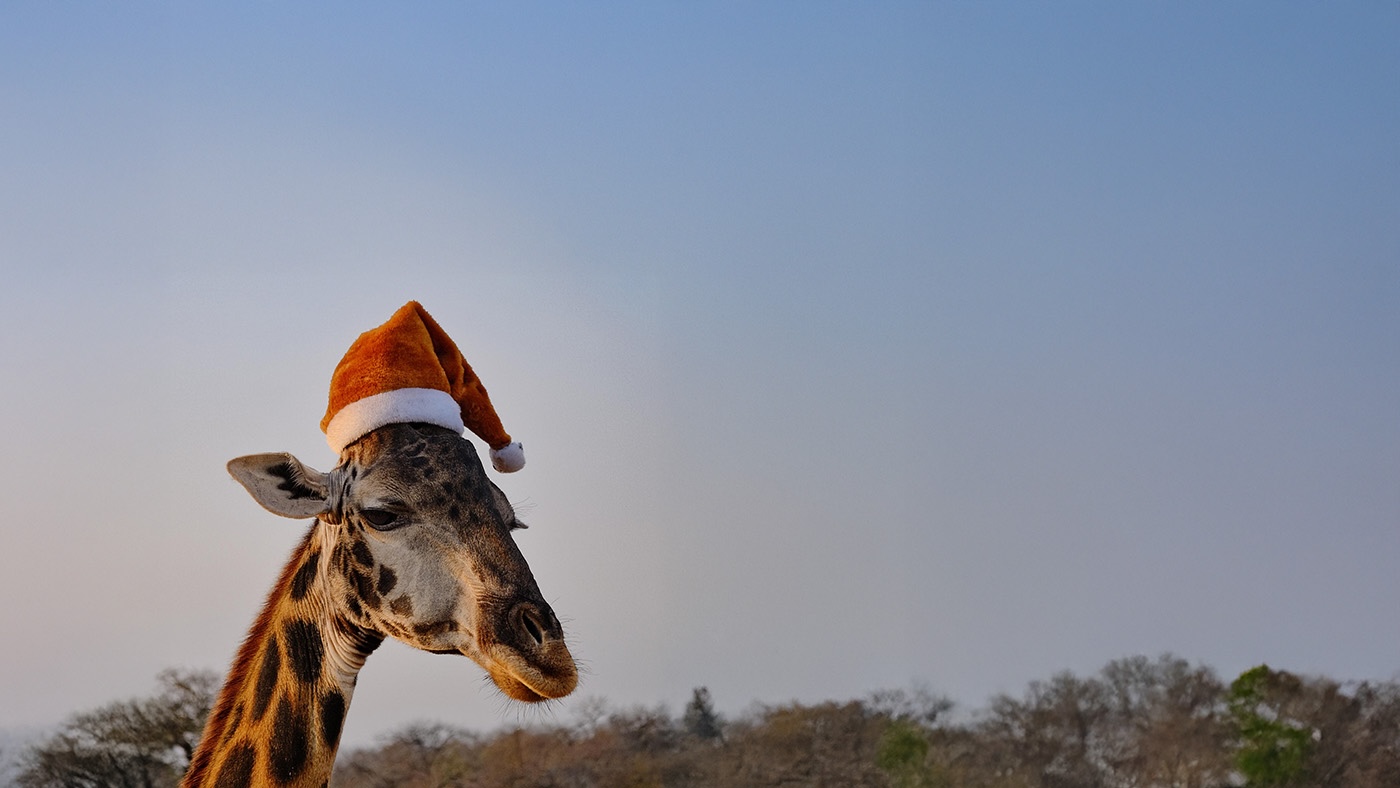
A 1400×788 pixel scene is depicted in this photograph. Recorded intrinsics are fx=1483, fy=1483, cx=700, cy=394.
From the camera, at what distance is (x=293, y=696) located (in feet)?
17.9

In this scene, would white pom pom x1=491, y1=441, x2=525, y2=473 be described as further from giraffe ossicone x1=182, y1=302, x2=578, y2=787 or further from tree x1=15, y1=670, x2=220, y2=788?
tree x1=15, y1=670, x2=220, y2=788

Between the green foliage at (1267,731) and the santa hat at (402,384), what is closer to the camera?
the santa hat at (402,384)

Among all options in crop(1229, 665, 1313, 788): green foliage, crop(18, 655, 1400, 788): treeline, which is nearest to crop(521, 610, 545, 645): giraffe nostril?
crop(18, 655, 1400, 788): treeline

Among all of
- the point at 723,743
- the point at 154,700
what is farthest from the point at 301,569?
the point at 723,743

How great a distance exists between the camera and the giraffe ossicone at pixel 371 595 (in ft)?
16.7

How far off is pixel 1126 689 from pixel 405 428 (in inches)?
819

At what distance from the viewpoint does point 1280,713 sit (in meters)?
24.1

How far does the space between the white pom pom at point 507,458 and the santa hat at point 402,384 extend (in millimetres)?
15

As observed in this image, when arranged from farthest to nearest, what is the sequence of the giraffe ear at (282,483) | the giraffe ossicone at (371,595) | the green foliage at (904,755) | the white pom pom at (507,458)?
1. the green foliage at (904,755)
2. the white pom pom at (507,458)
3. the giraffe ear at (282,483)
4. the giraffe ossicone at (371,595)

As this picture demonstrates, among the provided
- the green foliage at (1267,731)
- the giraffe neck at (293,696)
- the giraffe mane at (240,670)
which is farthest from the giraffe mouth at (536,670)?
the green foliage at (1267,731)

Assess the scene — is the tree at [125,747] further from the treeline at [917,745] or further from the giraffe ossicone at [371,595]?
the giraffe ossicone at [371,595]

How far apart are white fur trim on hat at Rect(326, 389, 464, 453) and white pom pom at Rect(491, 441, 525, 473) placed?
0.47 metres

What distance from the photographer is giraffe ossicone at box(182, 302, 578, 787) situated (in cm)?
510

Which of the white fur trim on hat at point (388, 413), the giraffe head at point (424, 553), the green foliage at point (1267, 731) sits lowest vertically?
the giraffe head at point (424, 553)
